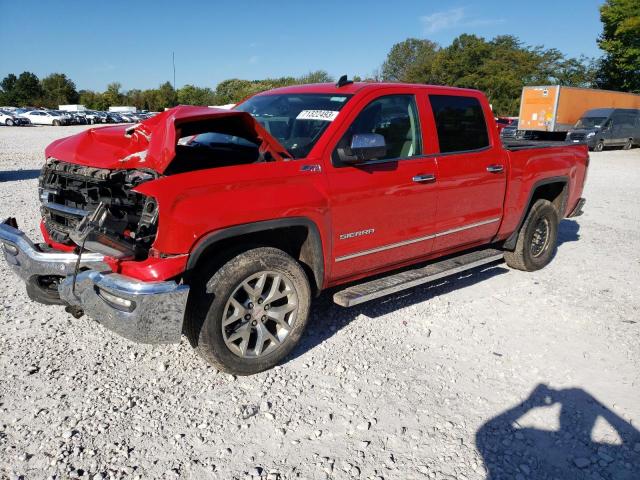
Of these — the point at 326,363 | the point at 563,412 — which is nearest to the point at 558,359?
the point at 563,412

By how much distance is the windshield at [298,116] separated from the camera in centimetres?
377

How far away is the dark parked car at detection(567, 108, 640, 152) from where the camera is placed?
943 inches

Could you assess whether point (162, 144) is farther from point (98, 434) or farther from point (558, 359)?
point (558, 359)

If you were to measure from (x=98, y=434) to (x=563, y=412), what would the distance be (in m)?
2.81

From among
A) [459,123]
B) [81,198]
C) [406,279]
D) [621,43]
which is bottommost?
[406,279]

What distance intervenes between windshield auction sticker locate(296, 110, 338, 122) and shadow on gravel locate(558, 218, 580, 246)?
15.6ft

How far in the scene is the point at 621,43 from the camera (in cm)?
3906

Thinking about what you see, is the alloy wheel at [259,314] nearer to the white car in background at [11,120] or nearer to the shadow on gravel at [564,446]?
the shadow on gravel at [564,446]

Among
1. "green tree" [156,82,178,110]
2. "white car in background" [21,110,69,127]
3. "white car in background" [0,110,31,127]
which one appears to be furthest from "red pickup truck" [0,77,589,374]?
"green tree" [156,82,178,110]

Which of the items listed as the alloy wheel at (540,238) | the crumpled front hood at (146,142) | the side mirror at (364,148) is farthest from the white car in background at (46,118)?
the side mirror at (364,148)

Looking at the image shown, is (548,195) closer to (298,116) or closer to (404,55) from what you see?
(298,116)

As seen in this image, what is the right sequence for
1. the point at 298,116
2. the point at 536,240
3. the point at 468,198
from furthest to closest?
the point at 536,240
the point at 468,198
the point at 298,116

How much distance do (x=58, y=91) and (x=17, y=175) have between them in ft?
290

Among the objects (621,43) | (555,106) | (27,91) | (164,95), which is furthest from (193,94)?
(555,106)
